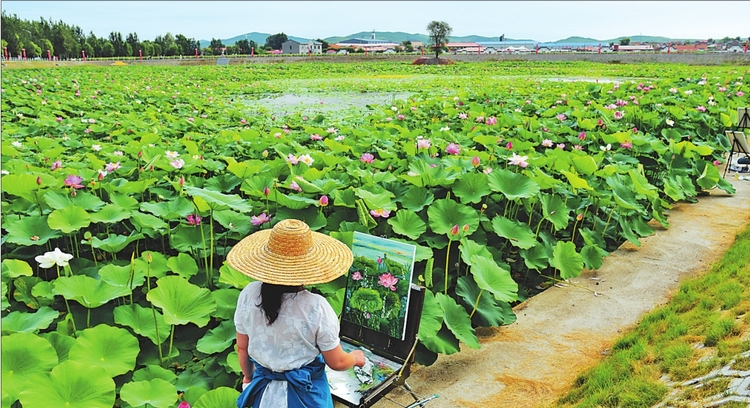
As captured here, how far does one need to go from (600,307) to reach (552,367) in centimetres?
75

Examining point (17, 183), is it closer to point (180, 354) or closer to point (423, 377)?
point (180, 354)

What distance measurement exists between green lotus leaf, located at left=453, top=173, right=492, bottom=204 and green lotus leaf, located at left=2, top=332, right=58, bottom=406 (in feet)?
7.49

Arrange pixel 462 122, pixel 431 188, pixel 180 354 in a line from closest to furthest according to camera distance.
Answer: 1. pixel 180 354
2. pixel 431 188
3. pixel 462 122

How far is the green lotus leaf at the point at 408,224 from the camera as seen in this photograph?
2908 millimetres

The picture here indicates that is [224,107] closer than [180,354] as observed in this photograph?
No

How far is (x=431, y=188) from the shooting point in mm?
3580

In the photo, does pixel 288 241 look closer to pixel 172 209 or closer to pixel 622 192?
pixel 172 209

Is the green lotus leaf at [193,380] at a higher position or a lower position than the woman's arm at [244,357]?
lower

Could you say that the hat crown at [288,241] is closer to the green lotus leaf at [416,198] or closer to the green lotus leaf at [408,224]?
the green lotus leaf at [408,224]

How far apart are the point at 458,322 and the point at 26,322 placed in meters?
1.77

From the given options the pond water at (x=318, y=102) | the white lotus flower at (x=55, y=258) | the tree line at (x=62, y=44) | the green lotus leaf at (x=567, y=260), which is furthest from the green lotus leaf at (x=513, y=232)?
the tree line at (x=62, y=44)

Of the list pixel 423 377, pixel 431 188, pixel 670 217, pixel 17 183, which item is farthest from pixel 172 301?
pixel 670 217

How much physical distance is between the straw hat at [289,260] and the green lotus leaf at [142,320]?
83 cm

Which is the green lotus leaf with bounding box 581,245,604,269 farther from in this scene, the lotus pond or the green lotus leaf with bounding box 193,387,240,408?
the green lotus leaf with bounding box 193,387,240,408
